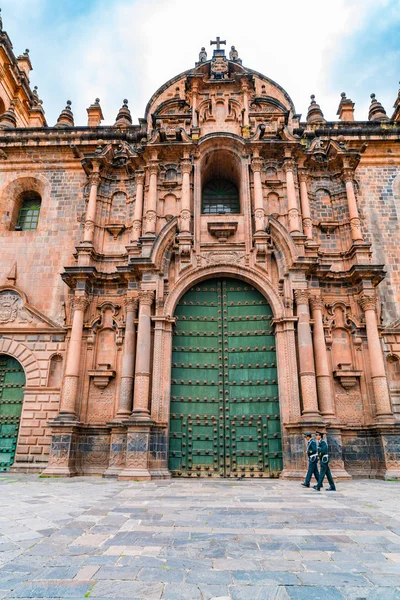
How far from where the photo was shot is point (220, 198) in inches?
648

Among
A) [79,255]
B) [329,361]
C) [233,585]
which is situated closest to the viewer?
[233,585]

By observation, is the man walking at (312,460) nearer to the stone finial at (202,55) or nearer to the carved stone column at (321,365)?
the carved stone column at (321,365)

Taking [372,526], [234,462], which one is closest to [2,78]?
[234,462]

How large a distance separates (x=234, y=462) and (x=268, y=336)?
4057 mm

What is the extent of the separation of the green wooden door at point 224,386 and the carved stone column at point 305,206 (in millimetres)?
3014

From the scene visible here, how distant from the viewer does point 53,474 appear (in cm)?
1157

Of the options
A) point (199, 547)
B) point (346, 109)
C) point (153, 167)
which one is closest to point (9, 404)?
point (153, 167)

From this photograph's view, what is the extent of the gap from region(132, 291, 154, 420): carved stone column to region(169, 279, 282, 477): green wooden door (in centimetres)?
98

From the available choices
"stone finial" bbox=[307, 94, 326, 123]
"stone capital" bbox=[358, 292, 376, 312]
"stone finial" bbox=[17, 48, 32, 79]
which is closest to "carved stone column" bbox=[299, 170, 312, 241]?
"stone capital" bbox=[358, 292, 376, 312]

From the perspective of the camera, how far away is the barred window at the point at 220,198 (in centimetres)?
1614

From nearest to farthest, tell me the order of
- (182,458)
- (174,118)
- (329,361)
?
(182,458) < (329,361) < (174,118)

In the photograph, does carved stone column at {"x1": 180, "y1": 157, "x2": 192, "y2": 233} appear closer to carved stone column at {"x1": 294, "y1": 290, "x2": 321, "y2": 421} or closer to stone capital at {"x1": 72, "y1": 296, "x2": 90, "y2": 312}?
stone capital at {"x1": 72, "y1": 296, "x2": 90, "y2": 312}

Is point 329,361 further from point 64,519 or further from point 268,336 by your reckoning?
point 64,519

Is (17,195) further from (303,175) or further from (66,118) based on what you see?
(303,175)
